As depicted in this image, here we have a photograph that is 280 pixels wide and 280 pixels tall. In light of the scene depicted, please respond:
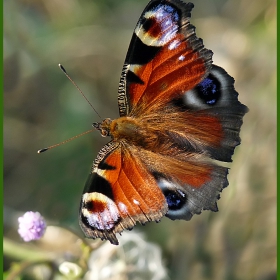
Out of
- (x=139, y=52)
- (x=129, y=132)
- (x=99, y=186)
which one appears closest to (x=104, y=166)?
(x=99, y=186)

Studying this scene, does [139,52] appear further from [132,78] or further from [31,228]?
[31,228]

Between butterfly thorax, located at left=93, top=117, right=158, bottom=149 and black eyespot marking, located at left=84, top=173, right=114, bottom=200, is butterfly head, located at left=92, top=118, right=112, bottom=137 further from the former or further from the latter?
black eyespot marking, located at left=84, top=173, right=114, bottom=200

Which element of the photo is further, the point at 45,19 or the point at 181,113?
the point at 45,19

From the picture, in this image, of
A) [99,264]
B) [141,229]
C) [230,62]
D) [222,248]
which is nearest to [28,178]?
[141,229]

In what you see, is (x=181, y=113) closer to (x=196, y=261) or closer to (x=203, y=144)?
(x=203, y=144)

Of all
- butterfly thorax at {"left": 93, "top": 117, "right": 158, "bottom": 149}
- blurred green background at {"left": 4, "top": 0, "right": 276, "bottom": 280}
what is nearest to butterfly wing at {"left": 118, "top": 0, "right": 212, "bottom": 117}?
butterfly thorax at {"left": 93, "top": 117, "right": 158, "bottom": 149}

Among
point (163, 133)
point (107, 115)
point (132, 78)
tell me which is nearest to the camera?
point (132, 78)

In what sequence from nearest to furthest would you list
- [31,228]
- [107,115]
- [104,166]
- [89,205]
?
[89,205] → [104,166] → [31,228] → [107,115]
